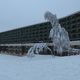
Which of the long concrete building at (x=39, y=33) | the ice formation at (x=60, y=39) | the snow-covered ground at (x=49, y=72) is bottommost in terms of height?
the snow-covered ground at (x=49, y=72)

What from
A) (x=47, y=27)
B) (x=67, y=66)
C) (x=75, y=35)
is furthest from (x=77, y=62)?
(x=47, y=27)

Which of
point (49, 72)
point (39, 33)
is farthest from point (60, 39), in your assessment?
point (39, 33)

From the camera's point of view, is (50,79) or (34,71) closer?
(50,79)

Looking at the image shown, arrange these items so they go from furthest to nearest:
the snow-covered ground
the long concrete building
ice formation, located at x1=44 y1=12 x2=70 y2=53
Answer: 1. the long concrete building
2. ice formation, located at x1=44 y1=12 x2=70 y2=53
3. the snow-covered ground

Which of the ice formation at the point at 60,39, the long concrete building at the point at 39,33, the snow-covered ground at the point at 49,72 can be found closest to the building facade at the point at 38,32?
the long concrete building at the point at 39,33

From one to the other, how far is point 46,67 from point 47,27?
3049 centimetres

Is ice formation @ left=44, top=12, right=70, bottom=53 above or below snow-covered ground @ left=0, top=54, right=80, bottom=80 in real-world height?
above

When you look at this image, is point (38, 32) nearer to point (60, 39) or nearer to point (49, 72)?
point (60, 39)

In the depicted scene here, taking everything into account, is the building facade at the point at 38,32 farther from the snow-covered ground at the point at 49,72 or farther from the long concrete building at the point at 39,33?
the snow-covered ground at the point at 49,72

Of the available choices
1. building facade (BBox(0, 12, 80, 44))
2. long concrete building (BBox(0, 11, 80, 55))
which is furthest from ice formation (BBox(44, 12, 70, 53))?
building facade (BBox(0, 12, 80, 44))

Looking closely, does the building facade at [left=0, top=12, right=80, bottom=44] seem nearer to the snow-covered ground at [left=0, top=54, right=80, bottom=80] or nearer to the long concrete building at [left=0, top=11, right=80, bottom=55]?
the long concrete building at [left=0, top=11, right=80, bottom=55]

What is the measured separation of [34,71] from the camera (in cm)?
812

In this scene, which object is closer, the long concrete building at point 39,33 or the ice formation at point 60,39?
the ice formation at point 60,39

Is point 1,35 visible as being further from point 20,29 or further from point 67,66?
point 67,66
